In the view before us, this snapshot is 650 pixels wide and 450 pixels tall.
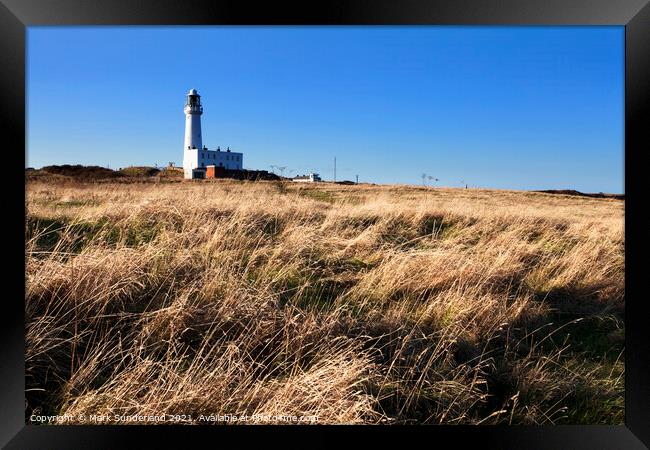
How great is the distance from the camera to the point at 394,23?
2211mm

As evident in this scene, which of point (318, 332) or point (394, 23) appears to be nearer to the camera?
point (394, 23)

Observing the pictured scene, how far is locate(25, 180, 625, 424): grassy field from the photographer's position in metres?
2.14

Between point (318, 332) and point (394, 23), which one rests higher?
point (394, 23)

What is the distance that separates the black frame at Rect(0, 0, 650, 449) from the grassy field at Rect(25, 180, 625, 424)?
0.16 meters

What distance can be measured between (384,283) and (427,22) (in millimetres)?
2132

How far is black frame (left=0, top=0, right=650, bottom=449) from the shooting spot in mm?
1986

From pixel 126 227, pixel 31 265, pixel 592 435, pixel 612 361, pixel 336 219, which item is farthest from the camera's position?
pixel 336 219

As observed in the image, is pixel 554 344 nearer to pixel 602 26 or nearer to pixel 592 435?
pixel 592 435

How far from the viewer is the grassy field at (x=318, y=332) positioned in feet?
7.04

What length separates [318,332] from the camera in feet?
8.34

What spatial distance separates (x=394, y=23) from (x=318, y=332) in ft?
6.39

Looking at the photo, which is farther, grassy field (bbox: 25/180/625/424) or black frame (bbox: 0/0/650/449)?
grassy field (bbox: 25/180/625/424)
